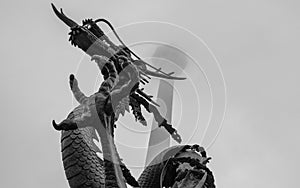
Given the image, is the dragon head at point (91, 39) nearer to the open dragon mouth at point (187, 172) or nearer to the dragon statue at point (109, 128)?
the dragon statue at point (109, 128)

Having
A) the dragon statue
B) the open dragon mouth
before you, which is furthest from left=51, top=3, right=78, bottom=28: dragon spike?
the open dragon mouth

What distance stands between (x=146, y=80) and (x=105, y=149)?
182 cm

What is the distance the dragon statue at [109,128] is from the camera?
9.46 metres

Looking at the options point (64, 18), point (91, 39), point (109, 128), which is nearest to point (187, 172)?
point (109, 128)

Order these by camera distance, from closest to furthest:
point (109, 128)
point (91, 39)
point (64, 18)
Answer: point (109, 128)
point (91, 39)
point (64, 18)

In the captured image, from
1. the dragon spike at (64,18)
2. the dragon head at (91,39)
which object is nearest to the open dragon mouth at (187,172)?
the dragon head at (91,39)

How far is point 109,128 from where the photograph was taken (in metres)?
9.78

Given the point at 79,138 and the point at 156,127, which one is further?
the point at 156,127

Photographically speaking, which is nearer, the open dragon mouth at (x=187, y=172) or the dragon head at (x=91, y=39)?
the open dragon mouth at (x=187, y=172)

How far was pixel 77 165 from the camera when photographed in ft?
31.0

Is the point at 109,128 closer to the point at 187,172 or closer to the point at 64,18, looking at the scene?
the point at 187,172

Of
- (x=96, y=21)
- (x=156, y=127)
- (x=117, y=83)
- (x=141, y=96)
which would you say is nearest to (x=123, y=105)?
(x=117, y=83)

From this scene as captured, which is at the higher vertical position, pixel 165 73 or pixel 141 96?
pixel 165 73

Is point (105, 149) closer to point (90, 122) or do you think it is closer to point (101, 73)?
point (90, 122)
